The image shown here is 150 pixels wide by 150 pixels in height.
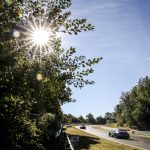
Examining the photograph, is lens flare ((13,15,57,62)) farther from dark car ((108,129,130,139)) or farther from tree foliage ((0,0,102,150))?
dark car ((108,129,130,139))

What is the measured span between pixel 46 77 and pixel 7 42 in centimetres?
110

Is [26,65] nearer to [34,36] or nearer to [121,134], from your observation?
[34,36]

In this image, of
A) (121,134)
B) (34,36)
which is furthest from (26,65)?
(121,134)

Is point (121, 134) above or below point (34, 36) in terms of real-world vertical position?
above

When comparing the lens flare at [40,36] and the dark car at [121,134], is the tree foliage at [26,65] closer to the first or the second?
the lens flare at [40,36]

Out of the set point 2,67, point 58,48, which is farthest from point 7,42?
point 58,48

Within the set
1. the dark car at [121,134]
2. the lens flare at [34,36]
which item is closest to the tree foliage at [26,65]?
the lens flare at [34,36]

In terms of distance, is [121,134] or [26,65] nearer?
[26,65]

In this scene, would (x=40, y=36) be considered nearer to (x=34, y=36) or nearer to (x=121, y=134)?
(x=34, y=36)

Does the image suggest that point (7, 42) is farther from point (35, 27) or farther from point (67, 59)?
point (67, 59)

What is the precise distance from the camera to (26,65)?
18.5ft

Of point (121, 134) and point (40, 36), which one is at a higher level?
point (121, 134)

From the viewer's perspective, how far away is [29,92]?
5918 mm

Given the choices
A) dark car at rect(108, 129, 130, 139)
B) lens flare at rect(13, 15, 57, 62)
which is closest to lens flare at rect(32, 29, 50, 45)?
lens flare at rect(13, 15, 57, 62)
